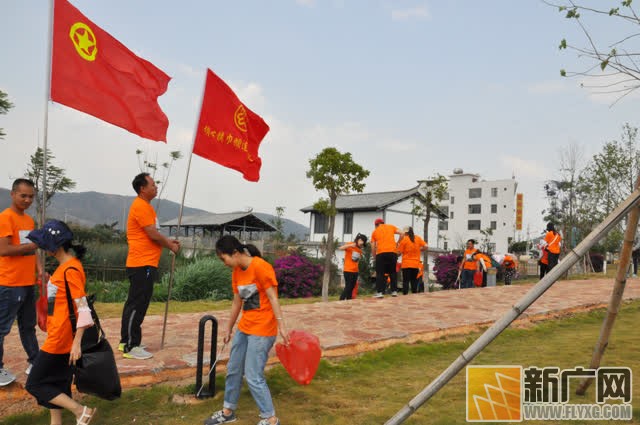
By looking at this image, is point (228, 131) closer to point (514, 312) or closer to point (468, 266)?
point (514, 312)

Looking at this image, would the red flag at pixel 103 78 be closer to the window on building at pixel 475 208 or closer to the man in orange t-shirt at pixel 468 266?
the man in orange t-shirt at pixel 468 266

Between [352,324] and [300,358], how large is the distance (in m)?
3.48

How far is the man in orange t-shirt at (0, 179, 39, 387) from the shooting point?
4227 millimetres

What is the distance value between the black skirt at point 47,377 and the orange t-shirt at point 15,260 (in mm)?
1089

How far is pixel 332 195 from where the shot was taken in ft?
57.2

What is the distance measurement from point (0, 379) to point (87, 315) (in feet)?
5.02

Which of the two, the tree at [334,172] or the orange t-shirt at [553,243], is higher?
the tree at [334,172]

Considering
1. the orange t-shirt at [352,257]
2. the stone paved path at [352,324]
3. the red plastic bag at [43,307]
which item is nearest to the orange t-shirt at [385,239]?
the orange t-shirt at [352,257]

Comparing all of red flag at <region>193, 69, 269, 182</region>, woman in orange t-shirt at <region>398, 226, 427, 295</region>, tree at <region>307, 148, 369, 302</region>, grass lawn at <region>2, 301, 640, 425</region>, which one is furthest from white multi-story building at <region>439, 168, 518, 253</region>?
red flag at <region>193, 69, 269, 182</region>

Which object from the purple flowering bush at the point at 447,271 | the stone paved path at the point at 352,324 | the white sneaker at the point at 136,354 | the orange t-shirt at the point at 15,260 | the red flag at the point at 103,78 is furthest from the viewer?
the purple flowering bush at the point at 447,271

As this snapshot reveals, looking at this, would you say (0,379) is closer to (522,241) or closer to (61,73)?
(61,73)

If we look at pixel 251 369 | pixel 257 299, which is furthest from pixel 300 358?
pixel 257 299

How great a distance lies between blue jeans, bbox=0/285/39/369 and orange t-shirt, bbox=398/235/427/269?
7.16m

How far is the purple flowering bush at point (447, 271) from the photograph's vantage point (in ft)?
66.1
